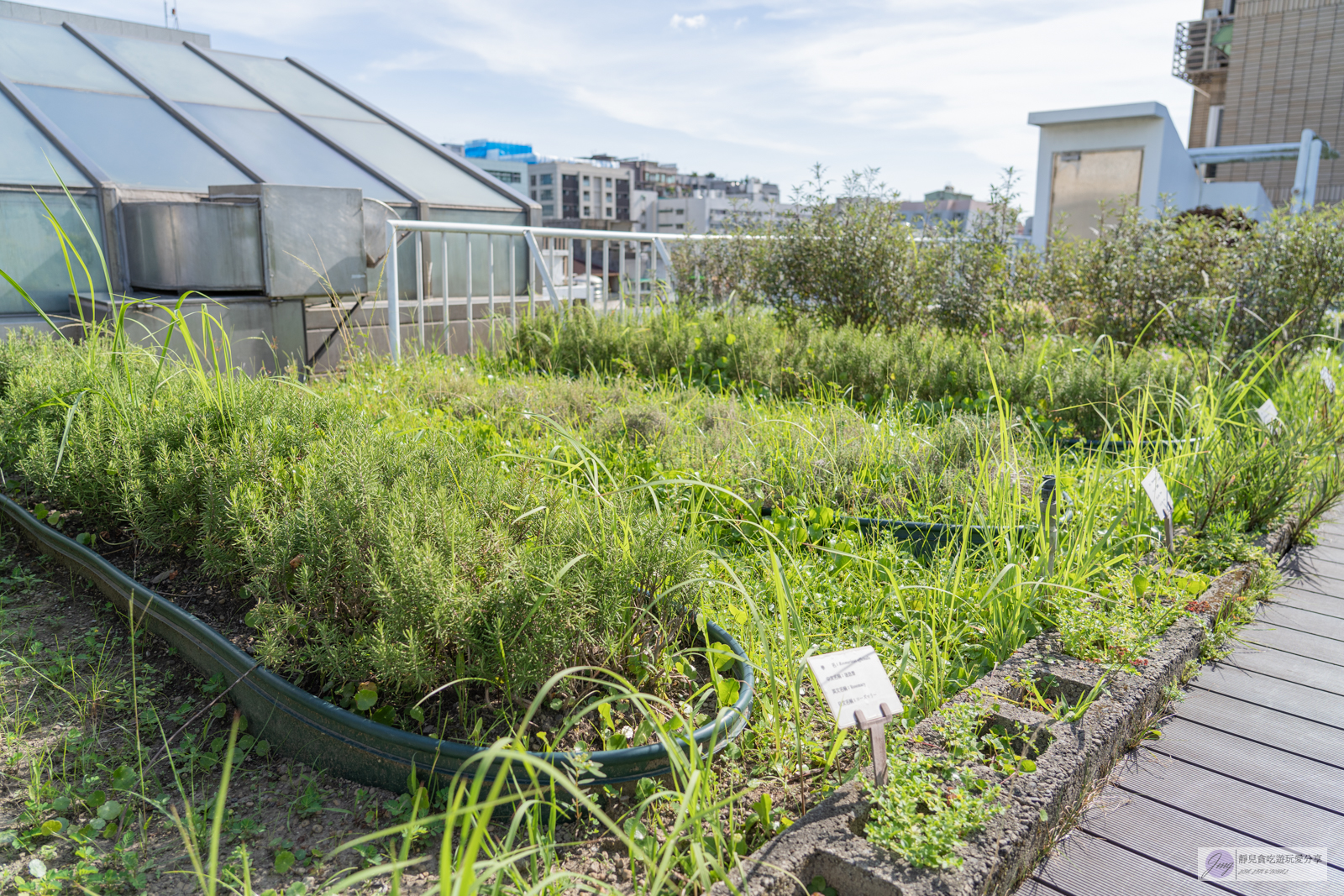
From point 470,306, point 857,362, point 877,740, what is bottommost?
point 877,740

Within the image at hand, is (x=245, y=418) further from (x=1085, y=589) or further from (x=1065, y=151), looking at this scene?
(x=1065, y=151)

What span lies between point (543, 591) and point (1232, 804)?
1.38 meters

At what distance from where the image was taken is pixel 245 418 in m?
2.16

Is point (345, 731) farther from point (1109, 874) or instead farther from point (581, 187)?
point (581, 187)

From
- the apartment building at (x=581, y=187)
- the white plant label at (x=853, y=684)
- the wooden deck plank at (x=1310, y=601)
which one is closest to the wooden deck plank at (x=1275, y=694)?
the wooden deck plank at (x=1310, y=601)

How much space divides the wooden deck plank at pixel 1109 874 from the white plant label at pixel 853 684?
15.2 inches

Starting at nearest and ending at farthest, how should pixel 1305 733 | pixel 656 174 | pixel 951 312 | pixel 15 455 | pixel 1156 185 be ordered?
pixel 1305 733 → pixel 15 455 → pixel 951 312 → pixel 1156 185 → pixel 656 174

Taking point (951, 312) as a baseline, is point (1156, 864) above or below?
below

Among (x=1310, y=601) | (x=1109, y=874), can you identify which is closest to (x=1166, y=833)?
(x=1109, y=874)

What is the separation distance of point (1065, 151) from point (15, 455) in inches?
578

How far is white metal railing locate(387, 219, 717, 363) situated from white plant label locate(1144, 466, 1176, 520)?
3.38 meters

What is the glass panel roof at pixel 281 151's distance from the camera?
5.44 m

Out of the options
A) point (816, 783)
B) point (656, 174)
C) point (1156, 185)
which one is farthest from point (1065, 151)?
point (656, 174)

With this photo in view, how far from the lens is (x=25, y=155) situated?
4449mm
